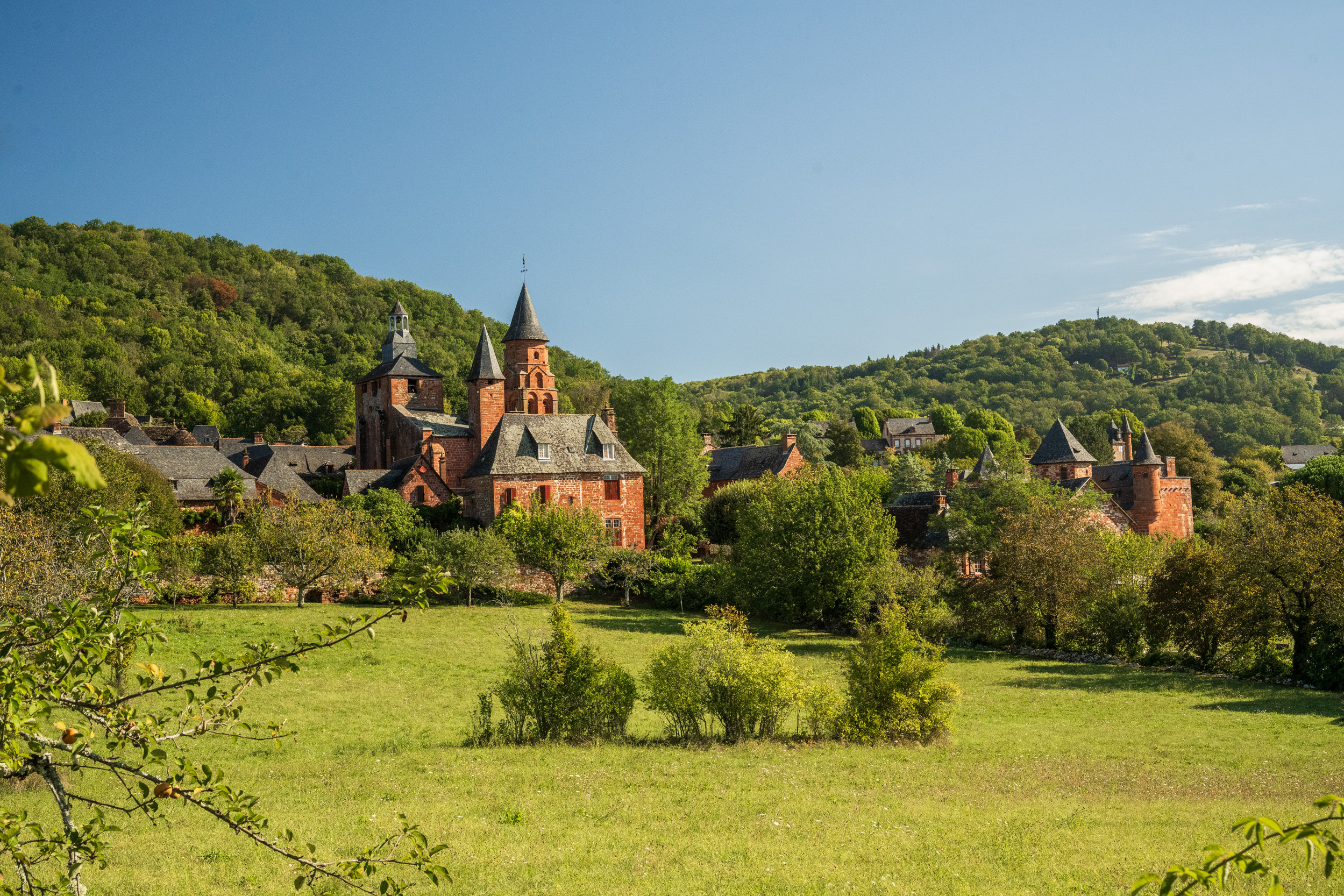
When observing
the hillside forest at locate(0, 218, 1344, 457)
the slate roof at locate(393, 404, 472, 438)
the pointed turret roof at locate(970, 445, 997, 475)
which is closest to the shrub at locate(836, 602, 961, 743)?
the pointed turret roof at locate(970, 445, 997, 475)

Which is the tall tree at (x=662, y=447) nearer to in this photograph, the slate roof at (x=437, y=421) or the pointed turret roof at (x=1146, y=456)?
the slate roof at (x=437, y=421)

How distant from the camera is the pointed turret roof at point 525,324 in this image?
195ft

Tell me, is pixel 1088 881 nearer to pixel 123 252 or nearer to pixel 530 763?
pixel 530 763

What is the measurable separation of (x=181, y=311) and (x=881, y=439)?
95.5 metres

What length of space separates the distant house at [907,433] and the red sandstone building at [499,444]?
80.3 metres

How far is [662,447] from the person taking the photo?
221 feet

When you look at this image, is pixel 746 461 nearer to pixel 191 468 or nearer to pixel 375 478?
pixel 375 478

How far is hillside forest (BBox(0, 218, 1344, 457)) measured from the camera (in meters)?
95.2

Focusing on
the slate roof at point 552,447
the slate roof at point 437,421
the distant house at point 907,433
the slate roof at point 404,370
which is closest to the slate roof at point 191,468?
the slate roof at point 437,421

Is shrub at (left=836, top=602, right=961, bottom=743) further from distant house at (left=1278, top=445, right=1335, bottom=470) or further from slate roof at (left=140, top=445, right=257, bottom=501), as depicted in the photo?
distant house at (left=1278, top=445, right=1335, bottom=470)

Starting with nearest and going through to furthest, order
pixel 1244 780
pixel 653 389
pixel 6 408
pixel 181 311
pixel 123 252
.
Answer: pixel 6 408 < pixel 1244 780 < pixel 653 389 < pixel 181 311 < pixel 123 252

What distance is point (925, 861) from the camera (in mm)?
11281

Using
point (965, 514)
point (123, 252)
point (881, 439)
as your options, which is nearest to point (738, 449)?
point (965, 514)

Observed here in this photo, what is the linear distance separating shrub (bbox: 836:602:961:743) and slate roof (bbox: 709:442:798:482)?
168ft
